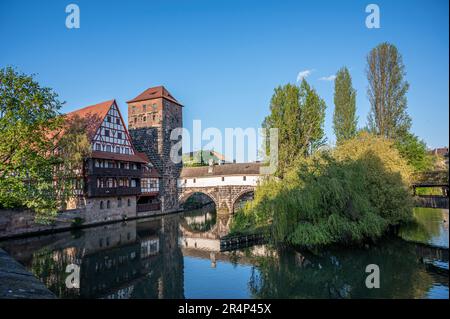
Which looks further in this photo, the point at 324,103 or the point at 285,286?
the point at 324,103

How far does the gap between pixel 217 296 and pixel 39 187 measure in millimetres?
13076

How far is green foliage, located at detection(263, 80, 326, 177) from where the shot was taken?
2692 centimetres

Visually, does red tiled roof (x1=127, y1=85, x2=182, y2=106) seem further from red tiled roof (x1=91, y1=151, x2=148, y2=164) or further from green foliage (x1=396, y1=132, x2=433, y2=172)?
green foliage (x1=396, y1=132, x2=433, y2=172)

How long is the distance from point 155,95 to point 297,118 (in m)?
18.7

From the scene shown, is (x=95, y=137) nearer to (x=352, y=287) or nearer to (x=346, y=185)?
(x=346, y=185)

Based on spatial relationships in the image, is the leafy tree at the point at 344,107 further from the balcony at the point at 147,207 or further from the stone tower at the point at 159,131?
the balcony at the point at 147,207

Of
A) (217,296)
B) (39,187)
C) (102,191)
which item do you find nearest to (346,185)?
(217,296)

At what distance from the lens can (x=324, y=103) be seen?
27.8m

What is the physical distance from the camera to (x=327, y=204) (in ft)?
48.9

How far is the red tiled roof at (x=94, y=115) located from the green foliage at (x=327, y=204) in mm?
17357

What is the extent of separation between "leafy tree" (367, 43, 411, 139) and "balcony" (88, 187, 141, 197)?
2541 cm

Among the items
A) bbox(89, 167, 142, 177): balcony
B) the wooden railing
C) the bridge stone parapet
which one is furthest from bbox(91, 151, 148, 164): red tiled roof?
the wooden railing

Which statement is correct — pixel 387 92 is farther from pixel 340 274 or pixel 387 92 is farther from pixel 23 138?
pixel 23 138

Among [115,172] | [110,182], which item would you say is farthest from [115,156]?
[110,182]
